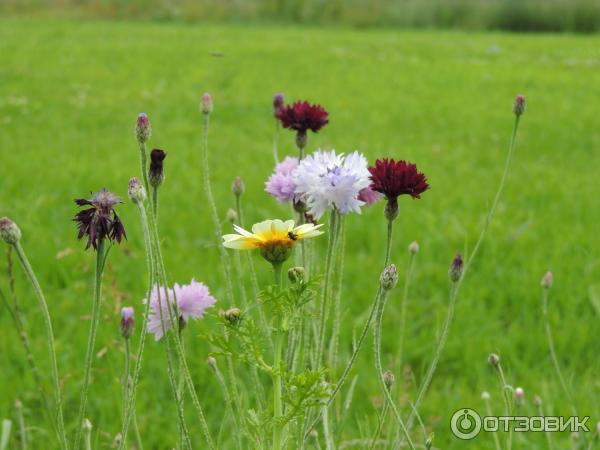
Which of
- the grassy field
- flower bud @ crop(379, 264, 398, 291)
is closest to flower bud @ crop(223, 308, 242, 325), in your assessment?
flower bud @ crop(379, 264, 398, 291)

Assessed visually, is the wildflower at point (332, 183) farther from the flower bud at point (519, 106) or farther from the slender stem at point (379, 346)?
the flower bud at point (519, 106)

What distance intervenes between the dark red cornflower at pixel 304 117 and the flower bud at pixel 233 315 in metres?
0.46

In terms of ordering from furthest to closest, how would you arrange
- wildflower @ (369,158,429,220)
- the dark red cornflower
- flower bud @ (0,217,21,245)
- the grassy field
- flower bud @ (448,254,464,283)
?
the grassy field
the dark red cornflower
flower bud @ (448,254,464,283)
wildflower @ (369,158,429,220)
flower bud @ (0,217,21,245)

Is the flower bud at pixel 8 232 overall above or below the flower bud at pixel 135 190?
below

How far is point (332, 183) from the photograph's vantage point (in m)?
0.79

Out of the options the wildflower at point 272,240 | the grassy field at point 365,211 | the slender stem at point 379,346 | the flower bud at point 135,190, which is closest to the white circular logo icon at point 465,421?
the grassy field at point 365,211

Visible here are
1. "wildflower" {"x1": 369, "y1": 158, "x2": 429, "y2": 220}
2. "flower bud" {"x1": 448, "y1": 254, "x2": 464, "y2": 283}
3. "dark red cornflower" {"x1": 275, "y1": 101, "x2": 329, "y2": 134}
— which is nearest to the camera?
"wildflower" {"x1": 369, "y1": 158, "x2": 429, "y2": 220}

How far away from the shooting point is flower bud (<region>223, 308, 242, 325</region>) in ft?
2.28

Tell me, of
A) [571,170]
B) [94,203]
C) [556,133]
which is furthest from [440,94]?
[94,203]

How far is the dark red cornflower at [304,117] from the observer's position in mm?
1095

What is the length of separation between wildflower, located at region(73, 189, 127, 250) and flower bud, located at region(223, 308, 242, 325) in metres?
0.13

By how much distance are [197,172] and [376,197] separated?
265 cm

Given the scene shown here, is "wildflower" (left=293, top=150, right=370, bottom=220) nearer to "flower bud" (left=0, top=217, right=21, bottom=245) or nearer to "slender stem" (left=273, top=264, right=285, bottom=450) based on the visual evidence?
"slender stem" (left=273, top=264, right=285, bottom=450)

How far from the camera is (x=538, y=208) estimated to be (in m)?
3.08
